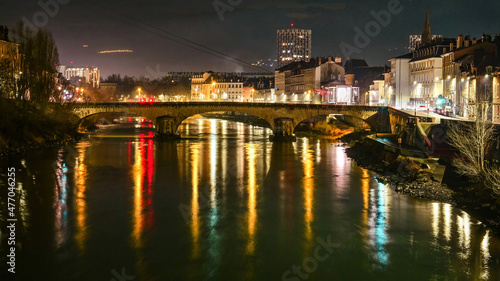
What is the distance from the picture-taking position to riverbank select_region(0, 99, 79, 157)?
42781mm

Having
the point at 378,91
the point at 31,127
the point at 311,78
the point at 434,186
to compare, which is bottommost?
the point at 434,186

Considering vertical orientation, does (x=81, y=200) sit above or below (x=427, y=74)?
below

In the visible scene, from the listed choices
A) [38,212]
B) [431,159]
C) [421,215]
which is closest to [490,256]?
[421,215]

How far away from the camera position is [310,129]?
231ft

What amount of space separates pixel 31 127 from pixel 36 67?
17.7 feet

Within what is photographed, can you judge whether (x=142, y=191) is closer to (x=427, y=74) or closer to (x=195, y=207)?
(x=195, y=207)

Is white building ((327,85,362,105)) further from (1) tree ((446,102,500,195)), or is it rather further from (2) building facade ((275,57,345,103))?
(1) tree ((446,102,500,195))

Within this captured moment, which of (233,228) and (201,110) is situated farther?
(201,110)

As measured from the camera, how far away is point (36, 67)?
4894 cm

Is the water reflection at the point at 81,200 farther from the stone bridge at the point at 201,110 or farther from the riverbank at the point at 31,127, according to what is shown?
the stone bridge at the point at 201,110

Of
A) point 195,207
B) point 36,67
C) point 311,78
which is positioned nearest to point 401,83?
point 311,78

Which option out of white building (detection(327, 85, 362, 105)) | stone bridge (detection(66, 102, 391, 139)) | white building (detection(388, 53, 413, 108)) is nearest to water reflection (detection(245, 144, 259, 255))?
stone bridge (detection(66, 102, 391, 139))

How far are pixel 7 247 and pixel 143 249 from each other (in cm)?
443

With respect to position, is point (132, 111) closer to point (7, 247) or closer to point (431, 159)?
point (431, 159)
